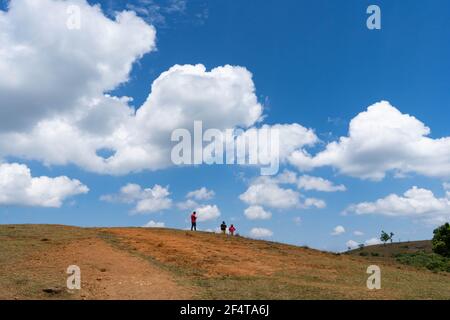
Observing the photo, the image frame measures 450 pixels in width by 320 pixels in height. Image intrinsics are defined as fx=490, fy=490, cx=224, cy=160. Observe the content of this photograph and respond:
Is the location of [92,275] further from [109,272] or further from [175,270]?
[175,270]

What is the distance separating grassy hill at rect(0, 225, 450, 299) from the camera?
18.0 metres

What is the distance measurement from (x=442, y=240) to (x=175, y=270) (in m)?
54.1

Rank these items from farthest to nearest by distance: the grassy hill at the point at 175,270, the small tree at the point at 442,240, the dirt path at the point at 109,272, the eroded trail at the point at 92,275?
the small tree at the point at 442,240
the grassy hill at the point at 175,270
the dirt path at the point at 109,272
the eroded trail at the point at 92,275

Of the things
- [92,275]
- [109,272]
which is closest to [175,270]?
[109,272]

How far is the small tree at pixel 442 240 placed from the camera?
213ft

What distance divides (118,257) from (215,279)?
239 inches

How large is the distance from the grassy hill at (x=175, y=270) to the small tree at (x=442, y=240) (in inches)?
1524

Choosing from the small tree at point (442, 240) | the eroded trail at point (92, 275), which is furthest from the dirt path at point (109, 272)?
the small tree at point (442, 240)

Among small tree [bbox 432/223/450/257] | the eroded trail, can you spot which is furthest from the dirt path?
small tree [bbox 432/223/450/257]

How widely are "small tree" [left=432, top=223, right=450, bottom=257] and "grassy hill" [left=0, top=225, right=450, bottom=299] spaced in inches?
1524

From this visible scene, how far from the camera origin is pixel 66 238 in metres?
30.0

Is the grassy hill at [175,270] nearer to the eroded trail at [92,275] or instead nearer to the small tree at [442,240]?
the eroded trail at [92,275]

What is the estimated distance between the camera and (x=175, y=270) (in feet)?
72.4
